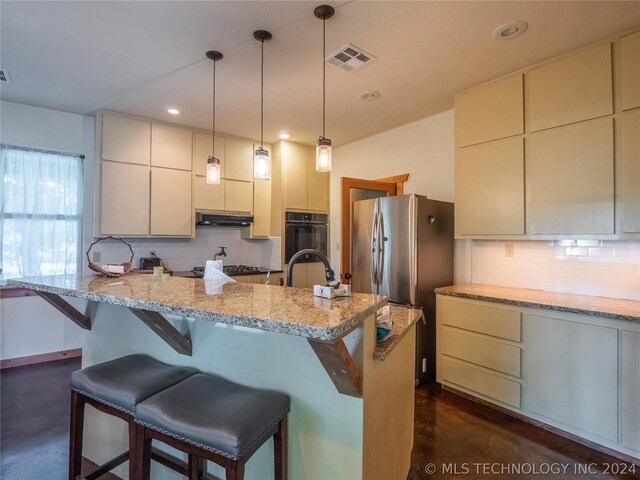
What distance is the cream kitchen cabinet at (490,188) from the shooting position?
2582mm

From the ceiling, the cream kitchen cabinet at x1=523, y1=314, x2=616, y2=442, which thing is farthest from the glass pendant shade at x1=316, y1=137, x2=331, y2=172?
the cream kitchen cabinet at x1=523, y1=314, x2=616, y2=442

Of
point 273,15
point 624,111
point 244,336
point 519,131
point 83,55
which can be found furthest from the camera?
point 519,131

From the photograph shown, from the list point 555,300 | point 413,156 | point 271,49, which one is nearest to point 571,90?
point 555,300

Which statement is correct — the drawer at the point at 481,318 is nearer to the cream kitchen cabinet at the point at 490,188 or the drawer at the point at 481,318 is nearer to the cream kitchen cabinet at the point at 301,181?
the cream kitchen cabinet at the point at 490,188

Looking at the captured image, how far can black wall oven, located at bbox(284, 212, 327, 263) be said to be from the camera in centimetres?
445

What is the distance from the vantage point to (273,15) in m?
1.94

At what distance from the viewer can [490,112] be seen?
2.72 meters

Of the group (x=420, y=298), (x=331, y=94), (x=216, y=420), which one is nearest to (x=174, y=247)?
(x=331, y=94)

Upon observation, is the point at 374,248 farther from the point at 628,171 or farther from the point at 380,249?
the point at 628,171

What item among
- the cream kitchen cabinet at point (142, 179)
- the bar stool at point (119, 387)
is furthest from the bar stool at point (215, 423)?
the cream kitchen cabinet at point (142, 179)

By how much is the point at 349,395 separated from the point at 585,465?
1798 mm

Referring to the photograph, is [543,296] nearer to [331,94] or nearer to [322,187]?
[331,94]

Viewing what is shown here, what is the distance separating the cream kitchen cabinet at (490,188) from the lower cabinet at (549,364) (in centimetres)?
65

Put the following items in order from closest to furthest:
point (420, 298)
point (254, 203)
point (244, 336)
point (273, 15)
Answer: point (244, 336), point (273, 15), point (420, 298), point (254, 203)
